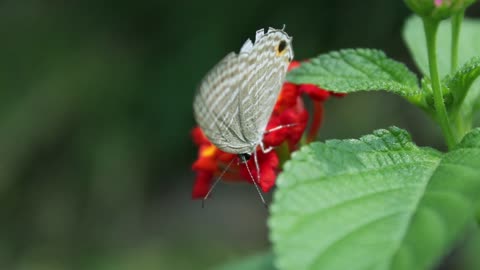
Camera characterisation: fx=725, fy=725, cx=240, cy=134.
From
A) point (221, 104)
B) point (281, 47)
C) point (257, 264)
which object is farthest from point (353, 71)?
point (257, 264)

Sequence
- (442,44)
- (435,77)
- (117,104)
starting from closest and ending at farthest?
(435,77), (442,44), (117,104)

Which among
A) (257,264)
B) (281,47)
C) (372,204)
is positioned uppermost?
(281,47)

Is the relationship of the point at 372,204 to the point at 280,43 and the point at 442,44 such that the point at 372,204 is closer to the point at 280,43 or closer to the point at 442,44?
the point at 280,43

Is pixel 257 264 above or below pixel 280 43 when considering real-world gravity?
below

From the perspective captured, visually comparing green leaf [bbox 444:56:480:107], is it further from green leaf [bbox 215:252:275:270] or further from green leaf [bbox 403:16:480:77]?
green leaf [bbox 215:252:275:270]

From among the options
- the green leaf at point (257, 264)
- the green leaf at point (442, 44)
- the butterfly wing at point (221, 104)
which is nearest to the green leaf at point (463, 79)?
the green leaf at point (442, 44)

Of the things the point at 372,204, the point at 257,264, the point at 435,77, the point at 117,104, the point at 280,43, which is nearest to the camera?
the point at 372,204

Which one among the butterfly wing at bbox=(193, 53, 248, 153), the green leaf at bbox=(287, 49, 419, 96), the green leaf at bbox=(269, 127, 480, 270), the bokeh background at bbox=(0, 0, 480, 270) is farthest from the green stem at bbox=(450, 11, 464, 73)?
the bokeh background at bbox=(0, 0, 480, 270)

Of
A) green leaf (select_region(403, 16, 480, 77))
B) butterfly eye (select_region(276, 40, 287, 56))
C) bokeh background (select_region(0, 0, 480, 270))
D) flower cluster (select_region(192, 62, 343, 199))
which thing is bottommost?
bokeh background (select_region(0, 0, 480, 270))
